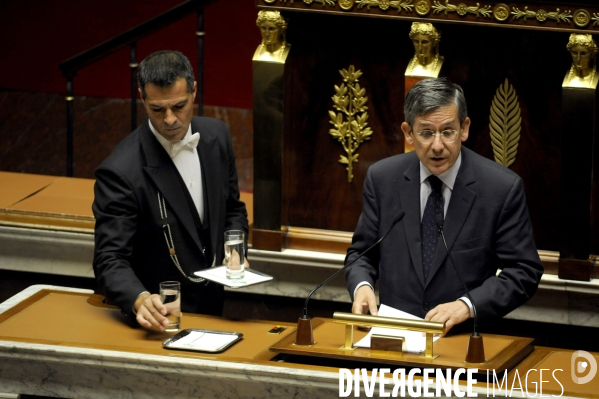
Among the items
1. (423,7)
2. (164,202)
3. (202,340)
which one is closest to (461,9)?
(423,7)

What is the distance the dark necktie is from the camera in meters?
3.70

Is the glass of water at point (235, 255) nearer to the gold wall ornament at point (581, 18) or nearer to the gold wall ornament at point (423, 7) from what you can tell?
the gold wall ornament at point (423, 7)

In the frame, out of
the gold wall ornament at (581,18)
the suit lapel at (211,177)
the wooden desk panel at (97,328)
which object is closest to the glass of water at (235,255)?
the wooden desk panel at (97,328)

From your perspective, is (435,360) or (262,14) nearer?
(435,360)

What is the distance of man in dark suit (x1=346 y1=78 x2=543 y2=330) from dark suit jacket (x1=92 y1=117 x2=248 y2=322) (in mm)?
553

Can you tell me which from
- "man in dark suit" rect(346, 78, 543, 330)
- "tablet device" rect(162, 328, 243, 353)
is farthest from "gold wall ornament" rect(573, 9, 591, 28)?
"tablet device" rect(162, 328, 243, 353)

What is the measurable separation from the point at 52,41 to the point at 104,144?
0.74 m

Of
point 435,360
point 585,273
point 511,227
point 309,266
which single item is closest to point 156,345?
point 435,360

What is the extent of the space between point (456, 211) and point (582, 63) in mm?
1179

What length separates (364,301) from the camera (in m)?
3.59

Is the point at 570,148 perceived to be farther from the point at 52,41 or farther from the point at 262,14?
the point at 52,41

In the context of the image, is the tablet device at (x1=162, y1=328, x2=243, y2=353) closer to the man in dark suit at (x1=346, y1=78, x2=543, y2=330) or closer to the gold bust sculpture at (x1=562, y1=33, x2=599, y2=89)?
the man in dark suit at (x1=346, y1=78, x2=543, y2=330)

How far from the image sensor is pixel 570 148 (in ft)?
15.0

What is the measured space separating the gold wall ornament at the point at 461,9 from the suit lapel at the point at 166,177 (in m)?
1.41
